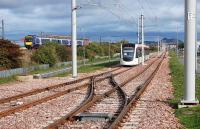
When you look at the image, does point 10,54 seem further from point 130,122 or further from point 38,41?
point 38,41

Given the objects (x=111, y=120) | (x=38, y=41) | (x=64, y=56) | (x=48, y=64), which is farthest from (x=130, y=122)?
(x=38, y=41)

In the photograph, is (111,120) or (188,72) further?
(188,72)

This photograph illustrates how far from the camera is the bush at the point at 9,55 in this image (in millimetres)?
44062

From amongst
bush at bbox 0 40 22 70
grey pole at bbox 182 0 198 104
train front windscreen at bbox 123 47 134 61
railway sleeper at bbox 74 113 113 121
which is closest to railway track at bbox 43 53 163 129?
railway sleeper at bbox 74 113 113 121

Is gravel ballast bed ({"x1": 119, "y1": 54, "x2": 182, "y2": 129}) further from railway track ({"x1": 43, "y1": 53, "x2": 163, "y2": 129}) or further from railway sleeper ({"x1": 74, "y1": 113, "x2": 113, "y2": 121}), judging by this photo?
railway sleeper ({"x1": 74, "y1": 113, "x2": 113, "y2": 121})

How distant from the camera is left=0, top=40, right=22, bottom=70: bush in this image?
44.1 meters

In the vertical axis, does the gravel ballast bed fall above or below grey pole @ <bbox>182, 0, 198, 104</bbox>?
below

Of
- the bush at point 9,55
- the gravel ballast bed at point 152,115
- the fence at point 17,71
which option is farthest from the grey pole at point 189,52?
the bush at point 9,55

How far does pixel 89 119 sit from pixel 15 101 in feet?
21.5

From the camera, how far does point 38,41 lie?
87750mm

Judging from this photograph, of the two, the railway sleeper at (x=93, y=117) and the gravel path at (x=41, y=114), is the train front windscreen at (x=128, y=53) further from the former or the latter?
the railway sleeper at (x=93, y=117)

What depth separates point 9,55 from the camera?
4528 centimetres

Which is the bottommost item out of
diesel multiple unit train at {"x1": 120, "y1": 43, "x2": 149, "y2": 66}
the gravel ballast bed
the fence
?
the gravel ballast bed

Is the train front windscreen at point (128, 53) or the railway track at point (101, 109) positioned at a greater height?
the train front windscreen at point (128, 53)
